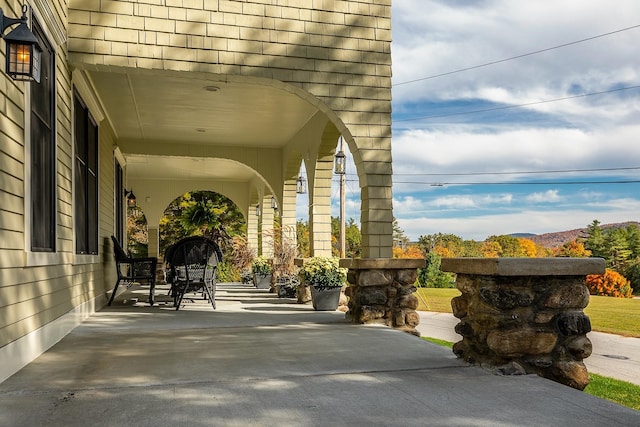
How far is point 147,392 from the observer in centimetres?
299

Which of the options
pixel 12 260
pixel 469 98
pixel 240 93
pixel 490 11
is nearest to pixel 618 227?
pixel 490 11

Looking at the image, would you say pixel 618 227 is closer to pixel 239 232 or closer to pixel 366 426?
pixel 239 232

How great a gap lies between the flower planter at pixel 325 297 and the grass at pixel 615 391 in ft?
5.74

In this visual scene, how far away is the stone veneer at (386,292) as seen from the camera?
580 cm

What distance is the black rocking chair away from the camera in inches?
298

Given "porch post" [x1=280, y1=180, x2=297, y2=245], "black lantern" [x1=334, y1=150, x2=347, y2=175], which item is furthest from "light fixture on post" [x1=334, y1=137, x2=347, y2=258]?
"porch post" [x1=280, y1=180, x2=297, y2=245]

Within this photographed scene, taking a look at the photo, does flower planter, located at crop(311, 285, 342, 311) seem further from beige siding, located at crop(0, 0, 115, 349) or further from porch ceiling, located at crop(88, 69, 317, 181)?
beige siding, located at crop(0, 0, 115, 349)

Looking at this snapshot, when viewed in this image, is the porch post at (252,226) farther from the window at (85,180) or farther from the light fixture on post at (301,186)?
the window at (85,180)

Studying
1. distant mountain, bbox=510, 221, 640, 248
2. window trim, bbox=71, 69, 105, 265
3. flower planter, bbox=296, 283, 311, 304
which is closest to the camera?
window trim, bbox=71, 69, 105, 265

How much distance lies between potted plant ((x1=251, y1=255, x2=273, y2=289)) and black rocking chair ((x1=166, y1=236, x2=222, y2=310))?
4266mm

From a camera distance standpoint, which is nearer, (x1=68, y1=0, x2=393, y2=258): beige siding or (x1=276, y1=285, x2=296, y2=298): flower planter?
(x1=68, y1=0, x2=393, y2=258): beige siding

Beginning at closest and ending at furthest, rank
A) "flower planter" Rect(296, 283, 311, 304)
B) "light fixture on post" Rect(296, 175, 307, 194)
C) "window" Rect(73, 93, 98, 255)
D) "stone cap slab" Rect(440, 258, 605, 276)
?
"stone cap slab" Rect(440, 258, 605, 276) → "window" Rect(73, 93, 98, 255) → "flower planter" Rect(296, 283, 311, 304) → "light fixture on post" Rect(296, 175, 307, 194)

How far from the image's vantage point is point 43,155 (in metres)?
4.37

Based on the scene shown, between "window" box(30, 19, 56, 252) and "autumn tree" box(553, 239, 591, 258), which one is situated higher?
"window" box(30, 19, 56, 252)
